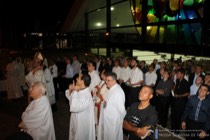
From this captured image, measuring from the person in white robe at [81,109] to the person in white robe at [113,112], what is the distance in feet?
1.13

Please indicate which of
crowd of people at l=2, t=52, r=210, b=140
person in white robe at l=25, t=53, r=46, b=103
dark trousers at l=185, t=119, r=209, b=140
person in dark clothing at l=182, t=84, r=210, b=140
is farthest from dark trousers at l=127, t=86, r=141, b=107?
person in dark clothing at l=182, t=84, r=210, b=140

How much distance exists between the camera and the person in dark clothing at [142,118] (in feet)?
12.2

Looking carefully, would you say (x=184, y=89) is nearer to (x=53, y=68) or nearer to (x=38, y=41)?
(x=53, y=68)

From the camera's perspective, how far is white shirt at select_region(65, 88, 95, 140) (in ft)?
15.6

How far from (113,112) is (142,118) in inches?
47.3

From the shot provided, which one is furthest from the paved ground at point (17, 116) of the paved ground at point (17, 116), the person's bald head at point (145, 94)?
the person's bald head at point (145, 94)

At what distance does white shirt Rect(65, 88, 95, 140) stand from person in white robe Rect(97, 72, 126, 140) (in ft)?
1.10

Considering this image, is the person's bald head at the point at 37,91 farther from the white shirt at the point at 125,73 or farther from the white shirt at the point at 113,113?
the white shirt at the point at 125,73

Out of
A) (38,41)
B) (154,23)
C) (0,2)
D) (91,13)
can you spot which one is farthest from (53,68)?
(0,2)

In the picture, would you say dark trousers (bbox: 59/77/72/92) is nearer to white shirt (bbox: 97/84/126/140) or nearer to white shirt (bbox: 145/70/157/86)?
white shirt (bbox: 145/70/157/86)

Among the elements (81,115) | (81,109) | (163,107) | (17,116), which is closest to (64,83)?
(17,116)

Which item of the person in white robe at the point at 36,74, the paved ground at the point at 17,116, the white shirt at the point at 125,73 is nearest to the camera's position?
the paved ground at the point at 17,116

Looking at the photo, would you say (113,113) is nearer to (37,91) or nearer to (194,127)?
(37,91)

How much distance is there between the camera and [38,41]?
2405cm
